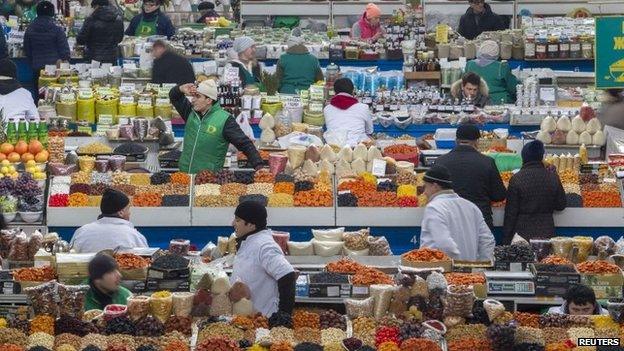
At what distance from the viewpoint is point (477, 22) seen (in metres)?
22.8

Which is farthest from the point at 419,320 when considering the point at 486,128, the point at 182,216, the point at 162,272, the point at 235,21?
the point at 235,21

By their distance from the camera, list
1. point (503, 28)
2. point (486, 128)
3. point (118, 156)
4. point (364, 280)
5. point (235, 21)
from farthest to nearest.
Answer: point (235, 21) → point (503, 28) → point (486, 128) → point (118, 156) → point (364, 280)

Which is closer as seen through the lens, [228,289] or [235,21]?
[228,289]

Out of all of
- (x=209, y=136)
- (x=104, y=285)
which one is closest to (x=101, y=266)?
(x=104, y=285)

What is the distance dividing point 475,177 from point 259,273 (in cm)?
330

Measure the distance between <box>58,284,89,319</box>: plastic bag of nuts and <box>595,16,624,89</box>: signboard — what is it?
521 cm

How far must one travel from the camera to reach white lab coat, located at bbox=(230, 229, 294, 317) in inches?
428

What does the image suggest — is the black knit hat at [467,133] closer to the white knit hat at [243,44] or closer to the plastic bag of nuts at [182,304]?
the plastic bag of nuts at [182,304]

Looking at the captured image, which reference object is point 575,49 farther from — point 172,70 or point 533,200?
point 533,200

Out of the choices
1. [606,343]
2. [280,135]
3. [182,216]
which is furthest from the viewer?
[280,135]

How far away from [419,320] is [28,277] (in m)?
2.49

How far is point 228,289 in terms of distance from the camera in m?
10.8

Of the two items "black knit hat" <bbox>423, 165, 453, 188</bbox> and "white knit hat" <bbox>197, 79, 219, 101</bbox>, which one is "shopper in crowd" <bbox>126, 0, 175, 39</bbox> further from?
"black knit hat" <bbox>423, 165, 453, 188</bbox>

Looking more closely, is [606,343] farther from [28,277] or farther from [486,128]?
[486,128]
